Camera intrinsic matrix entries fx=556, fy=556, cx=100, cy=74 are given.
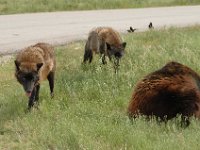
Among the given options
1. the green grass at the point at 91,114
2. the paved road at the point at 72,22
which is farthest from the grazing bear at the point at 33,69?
the paved road at the point at 72,22

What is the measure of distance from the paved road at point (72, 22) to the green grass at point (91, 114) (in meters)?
4.04

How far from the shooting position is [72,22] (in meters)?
20.1

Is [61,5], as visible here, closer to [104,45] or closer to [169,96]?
[104,45]

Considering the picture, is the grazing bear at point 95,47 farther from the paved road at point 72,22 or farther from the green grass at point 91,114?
the paved road at point 72,22

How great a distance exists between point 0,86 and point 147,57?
9.96 feet

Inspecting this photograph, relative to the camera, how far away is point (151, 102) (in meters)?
6.46

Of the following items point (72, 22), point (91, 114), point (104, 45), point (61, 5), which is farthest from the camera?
point (61, 5)

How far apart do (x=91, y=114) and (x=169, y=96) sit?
1.45 m

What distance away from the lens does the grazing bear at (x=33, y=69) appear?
789 cm

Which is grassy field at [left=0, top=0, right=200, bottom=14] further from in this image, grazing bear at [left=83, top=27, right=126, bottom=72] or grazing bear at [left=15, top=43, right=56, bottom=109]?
grazing bear at [left=15, top=43, right=56, bottom=109]

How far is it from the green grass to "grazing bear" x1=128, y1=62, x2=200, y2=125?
4.8 inches

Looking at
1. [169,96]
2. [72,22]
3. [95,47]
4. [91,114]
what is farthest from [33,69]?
[72,22]

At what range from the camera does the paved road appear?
16141 mm

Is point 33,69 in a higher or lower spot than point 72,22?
higher
